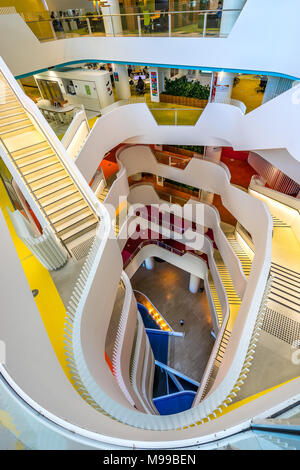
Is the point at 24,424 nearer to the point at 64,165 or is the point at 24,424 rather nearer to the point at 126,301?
the point at 126,301

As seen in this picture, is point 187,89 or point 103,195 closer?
point 103,195

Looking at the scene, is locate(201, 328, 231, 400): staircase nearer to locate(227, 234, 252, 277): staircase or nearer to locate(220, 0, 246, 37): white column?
locate(227, 234, 252, 277): staircase

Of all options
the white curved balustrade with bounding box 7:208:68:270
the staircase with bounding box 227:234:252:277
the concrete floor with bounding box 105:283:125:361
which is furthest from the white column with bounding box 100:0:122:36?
the concrete floor with bounding box 105:283:125:361

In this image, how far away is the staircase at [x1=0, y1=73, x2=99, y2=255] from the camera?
627cm

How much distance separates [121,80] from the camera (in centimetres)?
1219

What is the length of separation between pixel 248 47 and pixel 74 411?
11.4 metres

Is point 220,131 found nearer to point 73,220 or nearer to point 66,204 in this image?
point 66,204

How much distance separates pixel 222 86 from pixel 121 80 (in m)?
5.30

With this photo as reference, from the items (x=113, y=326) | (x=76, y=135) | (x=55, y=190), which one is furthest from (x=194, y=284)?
(x=55, y=190)

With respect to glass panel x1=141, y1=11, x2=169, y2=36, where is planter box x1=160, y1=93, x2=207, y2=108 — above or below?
below

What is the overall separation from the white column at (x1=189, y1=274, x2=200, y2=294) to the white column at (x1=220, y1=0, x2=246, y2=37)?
12.0 meters

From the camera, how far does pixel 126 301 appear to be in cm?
726

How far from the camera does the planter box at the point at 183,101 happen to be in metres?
11.5

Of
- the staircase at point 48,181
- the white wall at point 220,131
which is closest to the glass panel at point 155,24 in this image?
the white wall at point 220,131
